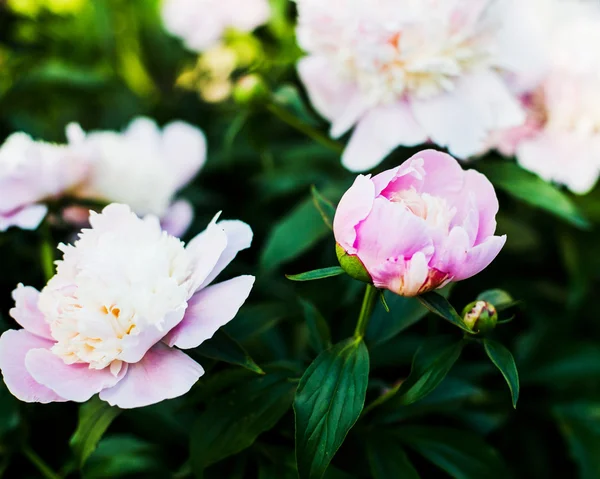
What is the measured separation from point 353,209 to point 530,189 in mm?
316

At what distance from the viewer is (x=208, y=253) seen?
489 millimetres

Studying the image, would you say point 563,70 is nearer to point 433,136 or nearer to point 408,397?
point 433,136

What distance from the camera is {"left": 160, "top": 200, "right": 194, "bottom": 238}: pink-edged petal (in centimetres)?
71

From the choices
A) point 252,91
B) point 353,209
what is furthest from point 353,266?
point 252,91

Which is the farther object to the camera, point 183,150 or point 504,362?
point 183,150

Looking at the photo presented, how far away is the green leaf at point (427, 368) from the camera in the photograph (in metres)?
0.48

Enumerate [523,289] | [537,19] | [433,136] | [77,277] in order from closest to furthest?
1. [77,277]
2. [433,136]
3. [537,19]
4. [523,289]

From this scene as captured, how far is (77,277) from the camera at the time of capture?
483mm

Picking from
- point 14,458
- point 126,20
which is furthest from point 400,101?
point 126,20

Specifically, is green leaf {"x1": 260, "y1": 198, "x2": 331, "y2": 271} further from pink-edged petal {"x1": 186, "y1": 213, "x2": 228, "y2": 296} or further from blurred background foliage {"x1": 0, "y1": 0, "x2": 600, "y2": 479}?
pink-edged petal {"x1": 186, "y1": 213, "x2": 228, "y2": 296}

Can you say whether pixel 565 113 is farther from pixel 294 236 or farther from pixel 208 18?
pixel 208 18

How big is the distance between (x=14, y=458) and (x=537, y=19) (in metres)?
0.72

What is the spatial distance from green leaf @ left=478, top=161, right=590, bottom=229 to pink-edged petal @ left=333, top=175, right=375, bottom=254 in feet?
0.96

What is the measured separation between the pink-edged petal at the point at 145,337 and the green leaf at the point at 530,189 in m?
0.38
